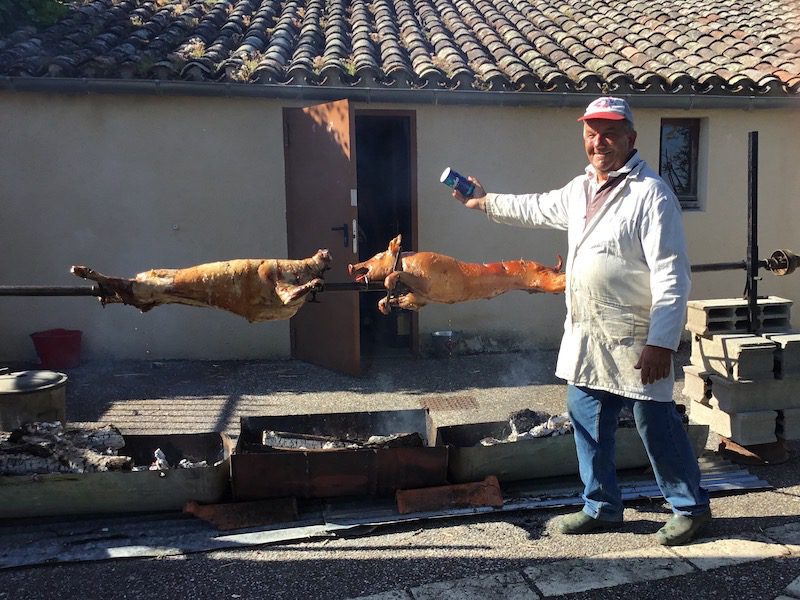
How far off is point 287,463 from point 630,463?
89.4 inches

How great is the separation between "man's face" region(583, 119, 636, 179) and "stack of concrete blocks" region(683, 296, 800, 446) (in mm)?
1856

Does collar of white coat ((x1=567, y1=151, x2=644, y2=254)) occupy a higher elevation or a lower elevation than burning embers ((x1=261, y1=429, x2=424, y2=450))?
higher

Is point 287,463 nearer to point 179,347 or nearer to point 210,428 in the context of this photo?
point 210,428

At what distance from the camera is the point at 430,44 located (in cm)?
921

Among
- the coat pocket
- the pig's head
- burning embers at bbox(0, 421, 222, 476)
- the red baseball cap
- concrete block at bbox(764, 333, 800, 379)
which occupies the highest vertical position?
the red baseball cap

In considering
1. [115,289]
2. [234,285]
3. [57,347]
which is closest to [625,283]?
[234,285]

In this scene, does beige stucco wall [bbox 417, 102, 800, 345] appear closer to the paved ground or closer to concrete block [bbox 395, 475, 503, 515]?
the paved ground

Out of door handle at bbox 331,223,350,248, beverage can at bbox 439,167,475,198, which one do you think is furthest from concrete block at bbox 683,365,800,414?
door handle at bbox 331,223,350,248

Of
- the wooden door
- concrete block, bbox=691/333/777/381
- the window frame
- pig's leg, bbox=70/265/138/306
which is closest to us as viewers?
pig's leg, bbox=70/265/138/306

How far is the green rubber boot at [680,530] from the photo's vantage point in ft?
12.9

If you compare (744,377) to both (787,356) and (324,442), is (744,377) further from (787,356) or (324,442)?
(324,442)

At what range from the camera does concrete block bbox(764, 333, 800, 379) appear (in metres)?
4.93

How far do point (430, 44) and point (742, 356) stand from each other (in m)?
6.10

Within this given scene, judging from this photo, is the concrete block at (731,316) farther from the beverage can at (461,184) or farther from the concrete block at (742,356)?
the beverage can at (461,184)
